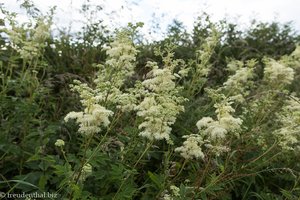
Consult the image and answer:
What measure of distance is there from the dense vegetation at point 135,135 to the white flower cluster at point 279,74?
0.04 feet

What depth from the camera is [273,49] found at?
7.41 meters

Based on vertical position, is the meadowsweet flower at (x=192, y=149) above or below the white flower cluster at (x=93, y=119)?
below

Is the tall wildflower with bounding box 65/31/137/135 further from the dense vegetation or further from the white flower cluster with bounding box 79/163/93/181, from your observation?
the white flower cluster with bounding box 79/163/93/181

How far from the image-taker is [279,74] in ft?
13.9

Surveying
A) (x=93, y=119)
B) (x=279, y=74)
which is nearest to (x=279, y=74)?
(x=279, y=74)

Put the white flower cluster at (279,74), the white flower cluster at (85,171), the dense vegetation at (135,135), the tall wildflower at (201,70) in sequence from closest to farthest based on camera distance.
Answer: the white flower cluster at (85,171)
the dense vegetation at (135,135)
the tall wildflower at (201,70)
the white flower cluster at (279,74)

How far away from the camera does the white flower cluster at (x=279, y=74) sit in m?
4.21

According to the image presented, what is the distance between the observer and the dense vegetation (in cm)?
228

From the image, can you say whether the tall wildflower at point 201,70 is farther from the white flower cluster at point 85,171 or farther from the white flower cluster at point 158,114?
the white flower cluster at point 85,171

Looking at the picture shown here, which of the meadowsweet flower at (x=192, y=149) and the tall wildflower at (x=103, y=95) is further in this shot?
the meadowsweet flower at (x=192, y=149)

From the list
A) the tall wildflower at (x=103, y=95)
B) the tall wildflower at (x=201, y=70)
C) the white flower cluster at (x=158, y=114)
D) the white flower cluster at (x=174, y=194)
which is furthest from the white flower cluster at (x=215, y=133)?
the tall wildflower at (x=201, y=70)

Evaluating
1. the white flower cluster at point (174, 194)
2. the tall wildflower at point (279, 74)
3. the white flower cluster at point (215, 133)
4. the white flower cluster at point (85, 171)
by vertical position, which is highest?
the tall wildflower at point (279, 74)

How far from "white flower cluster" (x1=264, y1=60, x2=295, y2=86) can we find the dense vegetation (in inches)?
0.4

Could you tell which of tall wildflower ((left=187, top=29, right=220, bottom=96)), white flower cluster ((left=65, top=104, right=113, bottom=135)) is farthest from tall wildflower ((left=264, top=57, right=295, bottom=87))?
white flower cluster ((left=65, top=104, right=113, bottom=135))
